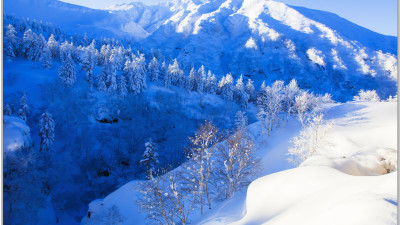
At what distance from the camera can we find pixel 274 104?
3450 centimetres

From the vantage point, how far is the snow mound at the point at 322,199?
359cm

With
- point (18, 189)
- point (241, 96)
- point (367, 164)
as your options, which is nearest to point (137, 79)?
point (241, 96)

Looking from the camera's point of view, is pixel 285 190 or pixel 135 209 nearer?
pixel 285 190

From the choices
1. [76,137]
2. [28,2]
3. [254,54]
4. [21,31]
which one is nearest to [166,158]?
[76,137]

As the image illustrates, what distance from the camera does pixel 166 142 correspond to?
188ft

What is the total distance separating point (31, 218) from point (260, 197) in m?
21.3

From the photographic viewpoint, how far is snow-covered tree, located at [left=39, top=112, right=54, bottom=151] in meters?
37.4

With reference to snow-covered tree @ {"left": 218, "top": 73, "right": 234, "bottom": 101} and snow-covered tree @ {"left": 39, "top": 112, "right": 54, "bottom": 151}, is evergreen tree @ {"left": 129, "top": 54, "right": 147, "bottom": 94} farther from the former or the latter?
snow-covered tree @ {"left": 218, "top": 73, "right": 234, "bottom": 101}

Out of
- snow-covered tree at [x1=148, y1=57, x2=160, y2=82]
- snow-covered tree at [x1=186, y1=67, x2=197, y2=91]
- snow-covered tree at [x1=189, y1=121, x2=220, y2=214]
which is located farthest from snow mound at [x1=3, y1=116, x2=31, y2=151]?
Answer: snow-covered tree at [x1=186, y1=67, x2=197, y2=91]

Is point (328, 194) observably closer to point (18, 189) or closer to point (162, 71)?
point (18, 189)

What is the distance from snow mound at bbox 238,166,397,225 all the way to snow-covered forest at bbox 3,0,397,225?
6 cm

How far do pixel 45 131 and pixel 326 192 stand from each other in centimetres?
4794

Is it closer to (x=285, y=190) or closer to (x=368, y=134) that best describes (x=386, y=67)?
(x=368, y=134)

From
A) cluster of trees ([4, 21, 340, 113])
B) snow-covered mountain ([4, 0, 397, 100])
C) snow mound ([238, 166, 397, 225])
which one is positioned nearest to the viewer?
snow mound ([238, 166, 397, 225])
